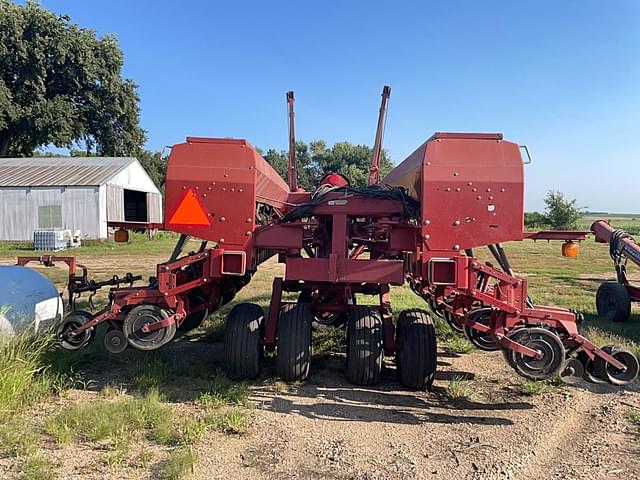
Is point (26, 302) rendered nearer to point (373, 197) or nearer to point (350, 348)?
point (350, 348)

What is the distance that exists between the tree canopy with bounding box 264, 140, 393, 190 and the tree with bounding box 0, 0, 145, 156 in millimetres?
10365

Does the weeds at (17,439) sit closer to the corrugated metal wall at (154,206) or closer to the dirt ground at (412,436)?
the dirt ground at (412,436)

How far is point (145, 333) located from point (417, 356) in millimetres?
2339

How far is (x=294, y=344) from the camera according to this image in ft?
15.0

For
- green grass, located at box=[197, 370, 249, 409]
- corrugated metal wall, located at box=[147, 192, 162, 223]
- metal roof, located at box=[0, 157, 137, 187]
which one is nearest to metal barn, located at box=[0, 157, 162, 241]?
metal roof, located at box=[0, 157, 137, 187]

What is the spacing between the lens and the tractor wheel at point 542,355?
3887 mm

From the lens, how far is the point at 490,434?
375 cm

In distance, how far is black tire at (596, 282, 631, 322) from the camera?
8117 millimetres

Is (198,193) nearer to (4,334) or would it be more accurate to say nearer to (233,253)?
(233,253)

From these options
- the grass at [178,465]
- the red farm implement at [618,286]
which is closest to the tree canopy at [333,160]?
the red farm implement at [618,286]

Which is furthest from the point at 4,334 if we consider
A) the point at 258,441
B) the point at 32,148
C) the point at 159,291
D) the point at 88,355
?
the point at 32,148

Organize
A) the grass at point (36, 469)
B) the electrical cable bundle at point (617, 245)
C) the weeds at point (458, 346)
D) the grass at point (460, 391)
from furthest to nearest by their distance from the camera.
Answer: the electrical cable bundle at point (617, 245) < the weeds at point (458, 346) < the grass at point (460, 391) < the grass at point (36, 469)

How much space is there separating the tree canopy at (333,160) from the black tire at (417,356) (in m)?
27.8

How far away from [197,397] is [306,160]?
49.5m
